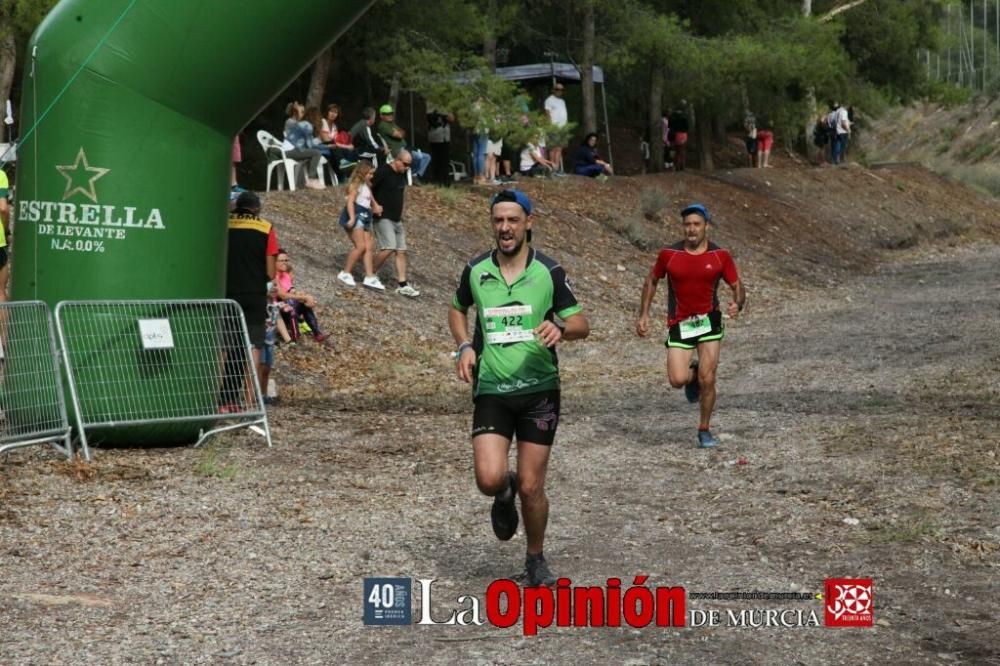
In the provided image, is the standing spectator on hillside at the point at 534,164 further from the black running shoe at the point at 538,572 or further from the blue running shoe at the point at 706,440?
the black running shoe at the point at 538,572

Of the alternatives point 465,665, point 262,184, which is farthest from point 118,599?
point 262,184

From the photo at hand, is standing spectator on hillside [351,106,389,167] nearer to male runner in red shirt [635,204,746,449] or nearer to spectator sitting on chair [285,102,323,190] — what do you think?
spectator sitting on chair [285,102,323,190]

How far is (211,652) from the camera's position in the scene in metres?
6.48

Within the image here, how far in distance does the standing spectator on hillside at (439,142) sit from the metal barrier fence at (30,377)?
15169mm

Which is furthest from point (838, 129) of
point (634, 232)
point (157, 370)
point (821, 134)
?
point (157, 370)

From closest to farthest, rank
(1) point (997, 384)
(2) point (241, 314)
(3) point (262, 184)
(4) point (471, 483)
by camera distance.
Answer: (4) point (471, 483)
(2) point (241, 314)
(1) point (997, 384)
(3) point (262, 184)

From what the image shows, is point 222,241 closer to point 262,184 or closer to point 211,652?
point 211,652

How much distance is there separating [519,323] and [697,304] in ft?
14.4

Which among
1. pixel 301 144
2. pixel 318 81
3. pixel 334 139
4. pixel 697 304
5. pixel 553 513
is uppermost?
pixel 318 81

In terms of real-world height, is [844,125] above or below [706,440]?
above

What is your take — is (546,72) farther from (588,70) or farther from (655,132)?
(655,132)

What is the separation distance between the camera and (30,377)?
1090 cm

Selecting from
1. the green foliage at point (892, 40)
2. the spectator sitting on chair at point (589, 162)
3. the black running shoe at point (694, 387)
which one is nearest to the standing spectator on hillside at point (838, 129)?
the green foliage at point (892, 40)

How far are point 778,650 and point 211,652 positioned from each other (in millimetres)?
2212
